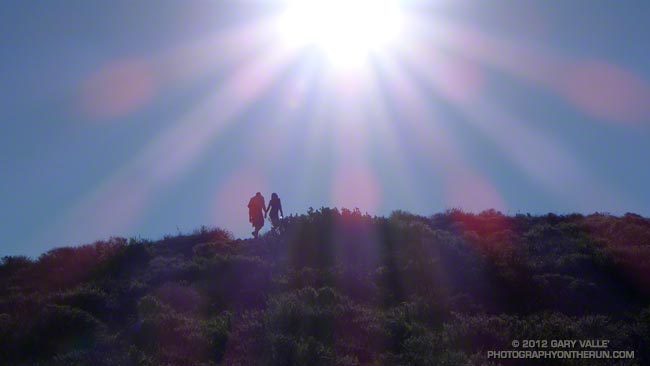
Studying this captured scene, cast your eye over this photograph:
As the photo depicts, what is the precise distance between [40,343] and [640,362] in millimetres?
10829

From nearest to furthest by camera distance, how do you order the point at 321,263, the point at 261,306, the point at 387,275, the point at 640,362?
the point at 640,362
the point at 261,306
the point at 387,275
the point at 321,263

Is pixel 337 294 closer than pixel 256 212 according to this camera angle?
Yes

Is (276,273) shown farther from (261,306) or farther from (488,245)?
(488,245)

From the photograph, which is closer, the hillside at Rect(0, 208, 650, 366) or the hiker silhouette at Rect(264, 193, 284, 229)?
the hillside at Rect(0, 208, 650, 366)

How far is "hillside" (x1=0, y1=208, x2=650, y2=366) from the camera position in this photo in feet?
49.4

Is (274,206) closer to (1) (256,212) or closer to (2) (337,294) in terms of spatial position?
(1) (256,212)

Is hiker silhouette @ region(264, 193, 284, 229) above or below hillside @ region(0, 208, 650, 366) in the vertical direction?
above

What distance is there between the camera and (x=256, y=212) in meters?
29.8

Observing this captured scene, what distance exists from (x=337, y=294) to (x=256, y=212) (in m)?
11.7

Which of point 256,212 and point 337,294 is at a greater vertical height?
point 256,212

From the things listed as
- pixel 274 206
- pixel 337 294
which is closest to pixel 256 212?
pixel 274 206

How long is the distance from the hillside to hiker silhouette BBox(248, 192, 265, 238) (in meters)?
2.50

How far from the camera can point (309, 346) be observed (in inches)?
571

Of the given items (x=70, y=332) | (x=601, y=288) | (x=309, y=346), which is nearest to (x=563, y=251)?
(x=601, y=288)
